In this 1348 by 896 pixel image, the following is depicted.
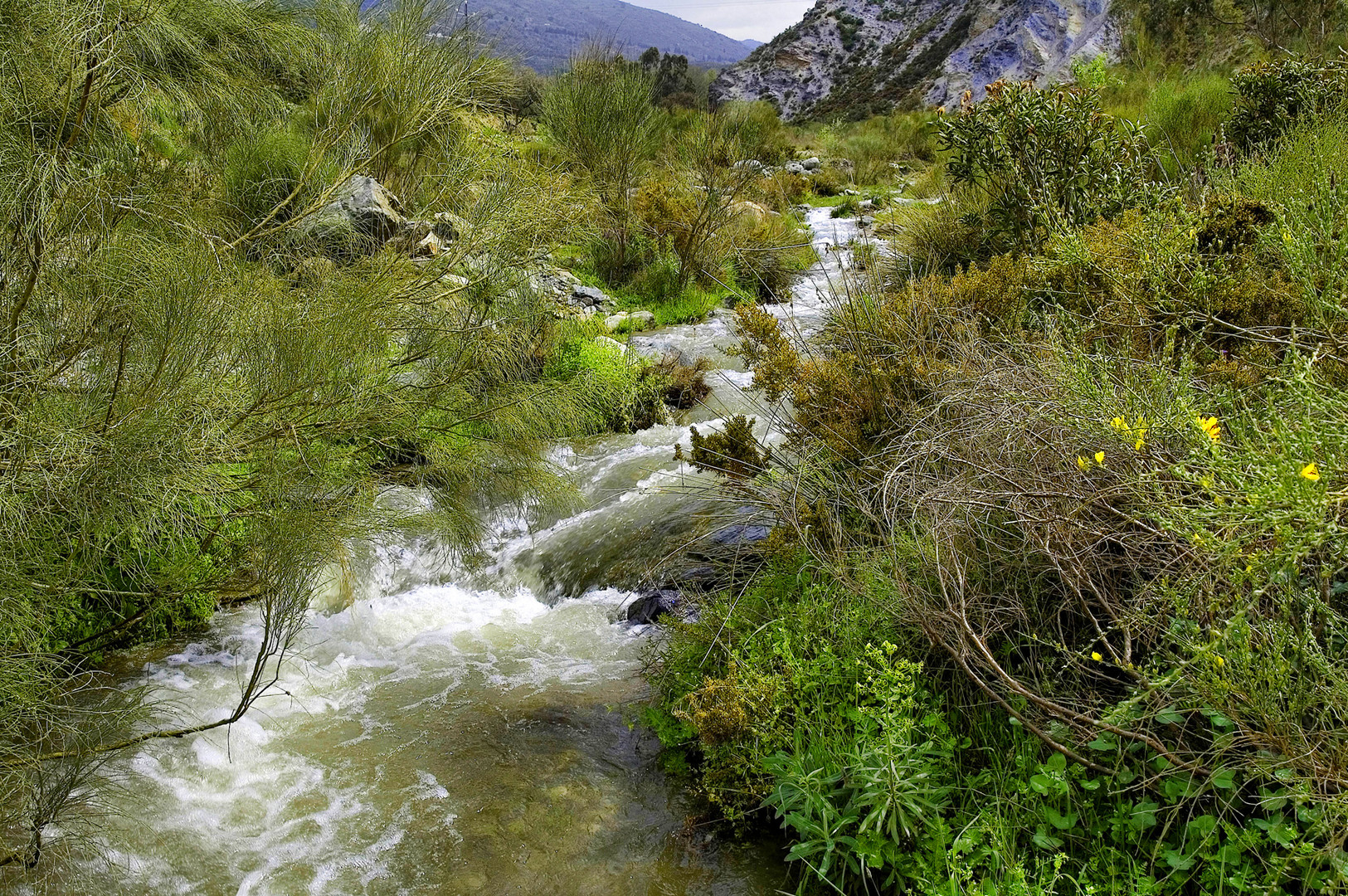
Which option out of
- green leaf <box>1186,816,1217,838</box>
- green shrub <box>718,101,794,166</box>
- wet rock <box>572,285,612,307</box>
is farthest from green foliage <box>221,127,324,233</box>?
green shrub <box>718,101,794,166</box>

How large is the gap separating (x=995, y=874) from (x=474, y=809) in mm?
1900

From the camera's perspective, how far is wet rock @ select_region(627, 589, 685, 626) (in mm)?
4461

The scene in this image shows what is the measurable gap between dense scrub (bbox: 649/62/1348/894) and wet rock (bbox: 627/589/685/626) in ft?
2.78

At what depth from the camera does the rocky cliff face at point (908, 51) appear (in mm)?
28766

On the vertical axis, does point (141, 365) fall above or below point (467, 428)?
above

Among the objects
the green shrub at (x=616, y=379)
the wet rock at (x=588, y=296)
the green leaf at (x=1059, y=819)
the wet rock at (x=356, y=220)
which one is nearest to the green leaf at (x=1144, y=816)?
the green leaf at (x=1059, y=819)

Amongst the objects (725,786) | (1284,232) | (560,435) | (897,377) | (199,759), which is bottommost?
(199,759)

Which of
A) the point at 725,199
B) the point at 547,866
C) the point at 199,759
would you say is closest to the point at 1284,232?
the point at 547,866

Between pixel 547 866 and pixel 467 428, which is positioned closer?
pixel 547 866

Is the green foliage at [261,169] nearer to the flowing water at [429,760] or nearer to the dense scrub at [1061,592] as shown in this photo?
the flowing water at [429,760]

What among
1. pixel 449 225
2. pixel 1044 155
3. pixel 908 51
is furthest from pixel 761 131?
pixel 908 51

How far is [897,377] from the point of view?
3867 millimetres

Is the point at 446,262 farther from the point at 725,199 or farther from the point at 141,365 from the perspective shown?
the point at 725,199

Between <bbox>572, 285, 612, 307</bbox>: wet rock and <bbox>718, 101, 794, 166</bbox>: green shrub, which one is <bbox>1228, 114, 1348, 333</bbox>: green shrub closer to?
<bbox>572, 285, 612, 307</bbox>: wet rock
